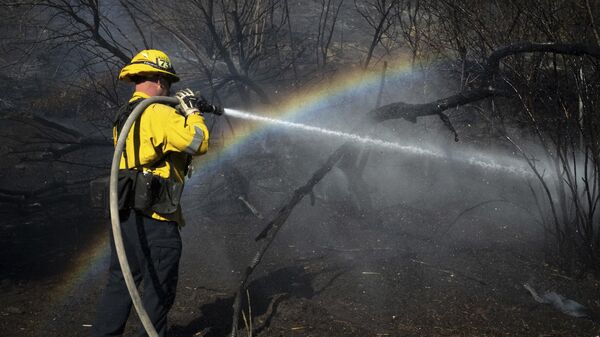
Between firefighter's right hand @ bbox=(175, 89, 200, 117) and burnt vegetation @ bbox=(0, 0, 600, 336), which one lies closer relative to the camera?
firefighter's right hand @ bbox=(175, 89, 200, 117)

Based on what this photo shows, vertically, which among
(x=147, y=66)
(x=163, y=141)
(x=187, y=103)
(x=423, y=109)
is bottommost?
(x=163, y=141)

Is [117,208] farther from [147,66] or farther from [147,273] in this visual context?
[147,66]

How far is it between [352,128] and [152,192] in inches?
205

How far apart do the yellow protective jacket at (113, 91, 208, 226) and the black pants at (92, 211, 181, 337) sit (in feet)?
0.35

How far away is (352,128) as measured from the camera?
26.5 ft

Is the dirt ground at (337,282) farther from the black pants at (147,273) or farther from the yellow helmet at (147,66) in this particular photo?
the yellow helmet at (147,66)

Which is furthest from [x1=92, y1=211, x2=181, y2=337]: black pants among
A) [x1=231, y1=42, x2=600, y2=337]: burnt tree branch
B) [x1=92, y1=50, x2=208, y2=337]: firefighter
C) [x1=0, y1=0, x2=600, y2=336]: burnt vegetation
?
[x1=231, y1=42, x2=600, y2=337]: burnt tree branch

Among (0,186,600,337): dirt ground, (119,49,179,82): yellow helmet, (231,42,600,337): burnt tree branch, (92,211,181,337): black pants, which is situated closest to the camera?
(92,211,181,337): black pants

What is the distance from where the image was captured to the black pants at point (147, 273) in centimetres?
334

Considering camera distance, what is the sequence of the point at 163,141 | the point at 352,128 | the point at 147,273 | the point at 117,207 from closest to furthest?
the point at 117,207, the point at 163,141, the point at 147,273, the point at 352,128

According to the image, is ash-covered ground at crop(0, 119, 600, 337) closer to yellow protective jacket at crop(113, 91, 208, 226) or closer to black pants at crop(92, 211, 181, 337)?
black pants at crop(92, 211, 181, 337)

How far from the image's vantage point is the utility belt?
3.24 meters

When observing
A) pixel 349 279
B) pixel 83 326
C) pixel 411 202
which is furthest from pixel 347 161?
pixel 83 326

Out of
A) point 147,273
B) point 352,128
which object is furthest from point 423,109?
point 147,273
